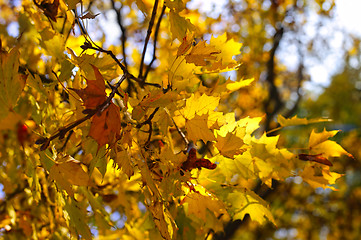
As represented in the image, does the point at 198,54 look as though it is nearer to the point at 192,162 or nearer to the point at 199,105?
the point at 199,105

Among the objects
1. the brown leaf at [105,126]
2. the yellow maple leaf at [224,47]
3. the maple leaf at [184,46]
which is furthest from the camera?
the yellow maple leaf at [224,47]

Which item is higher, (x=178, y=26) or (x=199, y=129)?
(x=178, y=26)

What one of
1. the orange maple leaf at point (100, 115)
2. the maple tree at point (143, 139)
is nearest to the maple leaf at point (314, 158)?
the maple tree at point (143, 139)

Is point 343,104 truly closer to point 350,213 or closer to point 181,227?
point 350,213

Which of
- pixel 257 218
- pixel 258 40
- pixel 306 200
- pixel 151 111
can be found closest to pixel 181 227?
pixel 257 218

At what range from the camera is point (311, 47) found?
4062 mm

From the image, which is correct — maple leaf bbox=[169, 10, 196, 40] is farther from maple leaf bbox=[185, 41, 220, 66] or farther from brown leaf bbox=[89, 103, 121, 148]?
brown leaf bbox=[89, 103, 121, 148]

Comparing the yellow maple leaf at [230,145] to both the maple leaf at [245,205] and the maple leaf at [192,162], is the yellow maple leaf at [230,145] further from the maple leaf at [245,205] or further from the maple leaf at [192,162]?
Result: the maple leaf at [245,205]

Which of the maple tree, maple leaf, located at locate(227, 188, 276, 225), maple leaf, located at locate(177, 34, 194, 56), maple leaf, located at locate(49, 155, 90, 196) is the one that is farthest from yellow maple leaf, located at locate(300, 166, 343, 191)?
maple leaf, located at locate(49, 155, 90, 196)

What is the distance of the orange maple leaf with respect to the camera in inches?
20.9

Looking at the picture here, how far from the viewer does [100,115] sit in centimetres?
53

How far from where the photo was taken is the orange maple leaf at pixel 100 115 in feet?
1.74

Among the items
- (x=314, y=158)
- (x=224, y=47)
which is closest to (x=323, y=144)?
(x=314, y=158)

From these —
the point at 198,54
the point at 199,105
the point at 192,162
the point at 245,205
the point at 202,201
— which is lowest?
the point at 245,205
